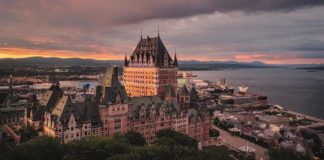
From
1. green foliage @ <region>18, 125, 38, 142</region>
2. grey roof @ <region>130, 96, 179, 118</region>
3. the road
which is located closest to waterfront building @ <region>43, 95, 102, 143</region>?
green foliage @ <region>18, 125, 38, 142</region>

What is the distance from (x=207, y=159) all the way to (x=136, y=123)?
28.5 metres

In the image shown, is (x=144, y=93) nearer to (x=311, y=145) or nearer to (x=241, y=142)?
(x=241, y=142)

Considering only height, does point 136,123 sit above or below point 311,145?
above

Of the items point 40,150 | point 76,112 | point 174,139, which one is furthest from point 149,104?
point 40,150

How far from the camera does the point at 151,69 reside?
339ft

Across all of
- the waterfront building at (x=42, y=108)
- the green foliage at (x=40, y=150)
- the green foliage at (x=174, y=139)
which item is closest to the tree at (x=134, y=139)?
the green foliage at (x=174, y=139)

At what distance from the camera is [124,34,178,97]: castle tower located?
102688mm

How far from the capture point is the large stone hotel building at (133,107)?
7100cm

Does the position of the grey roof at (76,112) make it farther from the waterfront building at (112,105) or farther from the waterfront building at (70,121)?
the waterfront building at (112,105)

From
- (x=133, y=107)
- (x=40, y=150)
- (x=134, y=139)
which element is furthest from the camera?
(x=133, y=107)

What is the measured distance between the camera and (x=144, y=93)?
354 feet

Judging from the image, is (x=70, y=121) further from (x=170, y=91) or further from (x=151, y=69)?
(x=151, y=69)

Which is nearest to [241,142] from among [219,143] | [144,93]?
[219,143]

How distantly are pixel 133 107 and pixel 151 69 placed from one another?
2325 centimetres
